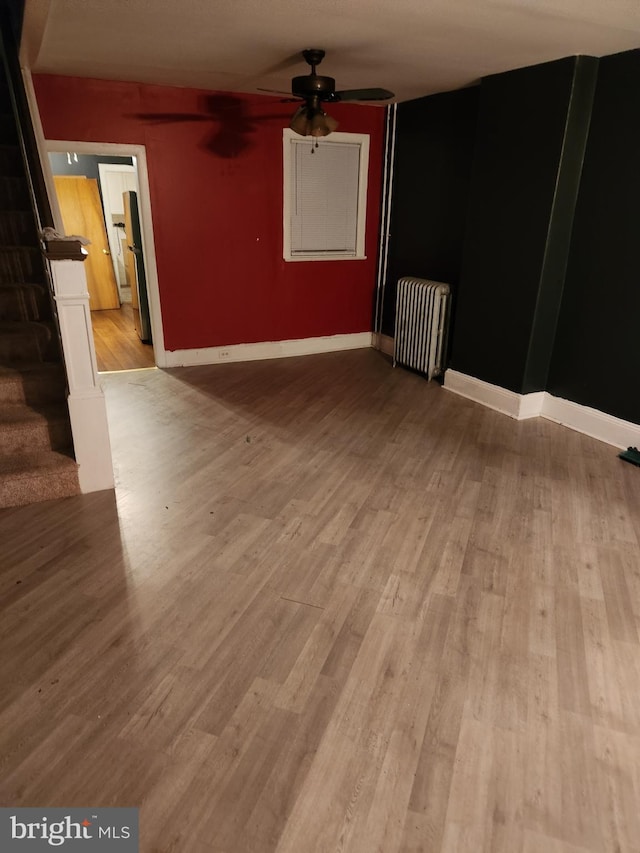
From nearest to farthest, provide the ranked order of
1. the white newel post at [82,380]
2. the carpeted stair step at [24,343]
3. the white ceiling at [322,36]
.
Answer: the white ceiling at [322,36] < the white newel post at [82,380] < the carpeted stair step at [24,343]

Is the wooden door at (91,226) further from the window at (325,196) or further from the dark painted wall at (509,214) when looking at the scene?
the dark painted wall at (509,214)

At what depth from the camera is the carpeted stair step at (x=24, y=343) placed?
3559 millimetres

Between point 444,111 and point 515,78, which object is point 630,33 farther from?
point 444,111

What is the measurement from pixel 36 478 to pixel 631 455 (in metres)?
3.81

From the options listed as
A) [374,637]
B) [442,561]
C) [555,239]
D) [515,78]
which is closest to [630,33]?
[515,78]

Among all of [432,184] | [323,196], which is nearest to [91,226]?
[323,196]

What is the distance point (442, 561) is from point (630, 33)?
3.12m

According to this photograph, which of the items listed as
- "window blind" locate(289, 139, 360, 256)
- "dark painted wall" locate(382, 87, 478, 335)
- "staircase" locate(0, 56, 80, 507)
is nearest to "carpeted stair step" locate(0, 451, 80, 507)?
"staircase" locate(0, 56, 80, 507)

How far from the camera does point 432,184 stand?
17.7 feet

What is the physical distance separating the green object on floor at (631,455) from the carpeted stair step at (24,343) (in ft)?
12.9

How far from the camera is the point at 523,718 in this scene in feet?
6.30

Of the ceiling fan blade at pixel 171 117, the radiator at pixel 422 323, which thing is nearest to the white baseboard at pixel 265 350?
the radiator at pixel 422 323

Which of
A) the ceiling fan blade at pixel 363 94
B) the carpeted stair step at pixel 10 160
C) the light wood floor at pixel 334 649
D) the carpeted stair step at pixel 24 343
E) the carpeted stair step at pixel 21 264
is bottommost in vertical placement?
the light wood floor at pixel 334 649

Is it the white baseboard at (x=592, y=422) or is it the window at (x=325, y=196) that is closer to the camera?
the white baseboard at (x=592, y=422)
